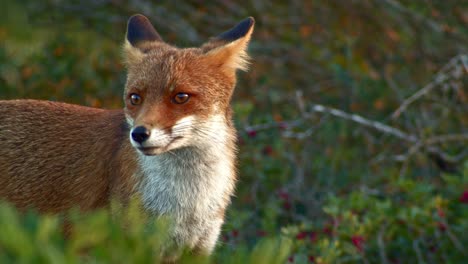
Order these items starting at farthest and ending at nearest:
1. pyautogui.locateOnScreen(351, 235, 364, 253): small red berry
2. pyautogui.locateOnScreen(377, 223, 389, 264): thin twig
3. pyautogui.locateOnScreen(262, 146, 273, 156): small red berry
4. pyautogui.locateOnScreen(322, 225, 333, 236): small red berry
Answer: pyautogui.locateOnScreen(262, 146, 273, 156): small red berry → pyautogui.locateOnScreen(322, 225, 333, 236): small red berry → pyautogui.locateOnScreen(377, 223, 389, 264): thin twig → pyautogui.locateOnScreen(351, 235, 364, 253): small red berry

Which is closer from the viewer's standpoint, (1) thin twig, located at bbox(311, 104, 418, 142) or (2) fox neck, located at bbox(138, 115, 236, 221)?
(2) fox neck, located at bbox(138, 115, 236, 221)

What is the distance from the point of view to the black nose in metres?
4.58

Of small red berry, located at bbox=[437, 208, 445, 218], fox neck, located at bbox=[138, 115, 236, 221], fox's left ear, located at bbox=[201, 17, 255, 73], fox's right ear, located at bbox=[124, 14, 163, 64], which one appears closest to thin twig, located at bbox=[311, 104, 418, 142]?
small red berry, located at bbox=[437, 208, 445, 218]

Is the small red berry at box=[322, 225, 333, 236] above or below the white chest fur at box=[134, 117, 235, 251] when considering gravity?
below

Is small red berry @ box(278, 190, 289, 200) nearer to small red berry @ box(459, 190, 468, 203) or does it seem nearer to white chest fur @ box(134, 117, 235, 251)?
small red berry @ box(459, 190, 468, 203)

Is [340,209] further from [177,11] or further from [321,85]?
[177,11]

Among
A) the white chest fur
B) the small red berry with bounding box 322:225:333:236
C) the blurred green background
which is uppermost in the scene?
the white chest fur

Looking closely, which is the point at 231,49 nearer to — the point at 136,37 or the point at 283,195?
the point at 136,37

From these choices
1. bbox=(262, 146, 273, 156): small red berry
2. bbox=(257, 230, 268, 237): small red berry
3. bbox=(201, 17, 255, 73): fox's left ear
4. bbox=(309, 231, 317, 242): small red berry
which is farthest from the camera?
bbox=(262, 146, 273, 156): small red berry

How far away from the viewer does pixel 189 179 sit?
5.21m

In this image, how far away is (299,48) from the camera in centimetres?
1148

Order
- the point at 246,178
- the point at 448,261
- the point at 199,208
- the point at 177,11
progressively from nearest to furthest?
the point at 199,208 < the point at 448,261 < the point at 246,178 < the point at 177,11

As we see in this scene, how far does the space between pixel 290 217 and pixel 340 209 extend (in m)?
1.25

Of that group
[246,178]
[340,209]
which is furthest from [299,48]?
[340,209]
